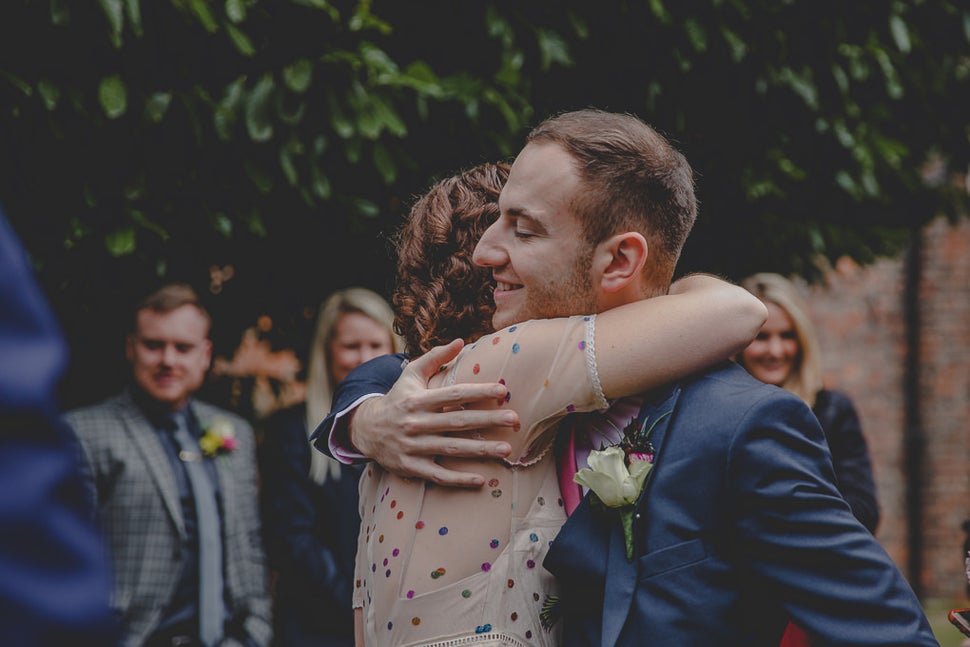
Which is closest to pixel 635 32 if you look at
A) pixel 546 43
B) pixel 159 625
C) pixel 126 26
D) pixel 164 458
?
pixel 546 43

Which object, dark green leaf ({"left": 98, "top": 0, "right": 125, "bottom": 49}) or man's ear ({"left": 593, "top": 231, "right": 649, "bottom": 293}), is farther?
dark green leaf ({"left": 98, "top": 0, "right": 125, "bottom": 49})

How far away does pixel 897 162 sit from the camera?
17.1 ft

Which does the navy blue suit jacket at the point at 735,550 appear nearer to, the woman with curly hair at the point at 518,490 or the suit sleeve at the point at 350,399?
the woman with curly hair at the point at 518,490

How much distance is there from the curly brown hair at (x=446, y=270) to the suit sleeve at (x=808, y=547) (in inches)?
26.7

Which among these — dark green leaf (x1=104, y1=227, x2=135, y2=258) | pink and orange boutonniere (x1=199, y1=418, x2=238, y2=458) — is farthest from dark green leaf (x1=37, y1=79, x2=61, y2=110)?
pink and orange boutonniere (x1=199, y1=418, x2=238, y2=458)

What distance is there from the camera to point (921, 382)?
36.7ft

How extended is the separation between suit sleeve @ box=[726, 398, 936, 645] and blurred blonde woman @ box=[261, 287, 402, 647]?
119 inches

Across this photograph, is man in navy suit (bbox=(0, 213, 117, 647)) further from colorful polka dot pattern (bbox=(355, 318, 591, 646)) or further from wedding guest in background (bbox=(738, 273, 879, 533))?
wedding guest in background (bbox=(738, 273, 879, 533))

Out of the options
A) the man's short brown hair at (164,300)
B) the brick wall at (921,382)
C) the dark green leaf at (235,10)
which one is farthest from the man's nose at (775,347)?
the brick wall at (921,382)

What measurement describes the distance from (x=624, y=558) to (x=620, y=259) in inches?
21.8

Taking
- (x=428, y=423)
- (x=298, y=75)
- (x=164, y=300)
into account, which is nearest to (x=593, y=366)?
(x=428, y=423)

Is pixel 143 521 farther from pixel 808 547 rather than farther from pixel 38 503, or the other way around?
pixel 38 503

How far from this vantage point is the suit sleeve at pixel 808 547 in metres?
1.63

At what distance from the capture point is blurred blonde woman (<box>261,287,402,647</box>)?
445 cm
